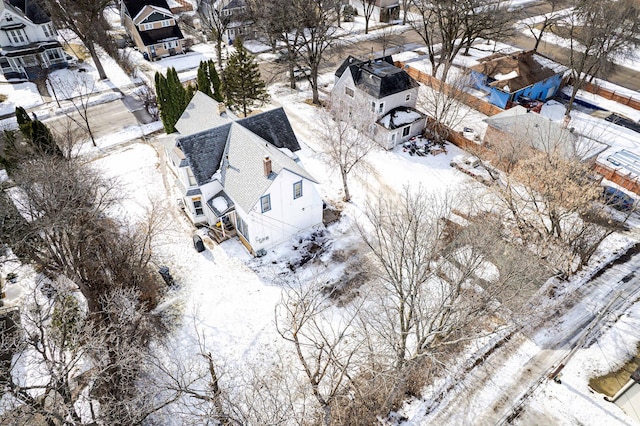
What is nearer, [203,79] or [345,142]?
[345,142]

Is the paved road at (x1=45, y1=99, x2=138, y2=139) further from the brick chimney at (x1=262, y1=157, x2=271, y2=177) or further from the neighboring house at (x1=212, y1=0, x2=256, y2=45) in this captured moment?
the brick chimney at (x1=262, y1=157, x2=271, y2=177)

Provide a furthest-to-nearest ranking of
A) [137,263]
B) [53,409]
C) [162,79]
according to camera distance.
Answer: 1. [162,79]
2. [137,263]
3. [53,409]

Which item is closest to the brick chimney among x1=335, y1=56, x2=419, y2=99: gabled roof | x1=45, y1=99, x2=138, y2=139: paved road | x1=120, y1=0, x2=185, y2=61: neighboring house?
x1=335, y1=56, x2=419, y2=99: gabled roof

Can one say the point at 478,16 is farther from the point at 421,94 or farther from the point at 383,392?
the point at 383,392

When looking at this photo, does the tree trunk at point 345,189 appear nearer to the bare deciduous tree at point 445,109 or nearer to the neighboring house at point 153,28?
the bare deciduous tree at point 445,109

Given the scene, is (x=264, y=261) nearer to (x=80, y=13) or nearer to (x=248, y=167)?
(x=248, y=167)

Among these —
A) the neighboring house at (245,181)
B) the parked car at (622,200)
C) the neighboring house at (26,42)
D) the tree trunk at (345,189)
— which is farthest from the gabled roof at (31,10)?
the parked car at (622,200)

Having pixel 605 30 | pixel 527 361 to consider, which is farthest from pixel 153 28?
pixel 527 361

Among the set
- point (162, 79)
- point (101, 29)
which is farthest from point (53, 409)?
point (101, 29)
